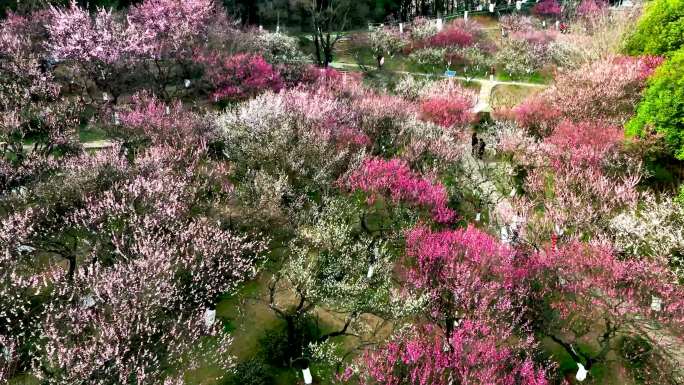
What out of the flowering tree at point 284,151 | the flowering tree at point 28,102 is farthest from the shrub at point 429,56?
the flowering tree at point 28,102

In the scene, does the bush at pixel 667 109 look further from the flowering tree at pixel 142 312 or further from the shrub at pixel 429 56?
the shrub at pixel 429 56

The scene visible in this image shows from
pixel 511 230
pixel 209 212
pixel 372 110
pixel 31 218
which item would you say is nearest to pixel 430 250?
pixel 511 230

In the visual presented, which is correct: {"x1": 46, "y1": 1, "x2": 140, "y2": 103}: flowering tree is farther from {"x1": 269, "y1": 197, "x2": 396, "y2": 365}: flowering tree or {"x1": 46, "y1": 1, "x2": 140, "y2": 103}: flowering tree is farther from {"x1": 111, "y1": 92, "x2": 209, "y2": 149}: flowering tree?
{"x1": 269, "y1": 197, "x2": 396, "y2": 365}: flowering tree

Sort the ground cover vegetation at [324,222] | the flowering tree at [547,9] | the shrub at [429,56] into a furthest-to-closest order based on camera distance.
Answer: the flowering tree at [547,9] → the shrub at [429,56] → the ground cover vegetation at [324,222]

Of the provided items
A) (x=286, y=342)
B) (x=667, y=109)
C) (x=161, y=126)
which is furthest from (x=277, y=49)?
(x=286, y=342)

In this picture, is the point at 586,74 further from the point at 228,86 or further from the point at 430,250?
the point at 228,86

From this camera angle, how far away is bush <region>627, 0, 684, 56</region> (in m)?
34.6

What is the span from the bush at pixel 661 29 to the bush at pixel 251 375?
37134 millimetres

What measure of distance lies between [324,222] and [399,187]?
548 cm

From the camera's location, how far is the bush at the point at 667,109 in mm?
27841

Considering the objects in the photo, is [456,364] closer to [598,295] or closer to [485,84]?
[598,295]

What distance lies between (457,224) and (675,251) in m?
11.3

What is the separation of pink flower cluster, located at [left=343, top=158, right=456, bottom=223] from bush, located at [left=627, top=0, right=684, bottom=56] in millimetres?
23904

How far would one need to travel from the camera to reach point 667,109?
28188 mm
